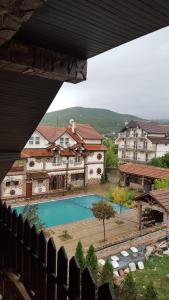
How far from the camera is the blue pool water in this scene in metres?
23.1

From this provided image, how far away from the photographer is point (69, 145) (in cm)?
3278

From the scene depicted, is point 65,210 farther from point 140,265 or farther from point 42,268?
point 42,268

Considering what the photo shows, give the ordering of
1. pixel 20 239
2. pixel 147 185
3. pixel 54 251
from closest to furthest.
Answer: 1. pixel 54 251
2. pixel 20 239
3. pixel 147 185

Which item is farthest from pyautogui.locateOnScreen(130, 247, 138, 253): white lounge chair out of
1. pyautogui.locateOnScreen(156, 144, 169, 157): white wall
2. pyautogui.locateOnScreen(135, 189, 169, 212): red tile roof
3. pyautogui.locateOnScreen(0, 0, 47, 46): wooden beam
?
pyautogui.locateOnScreen(156, 144, 169, 157): white wall

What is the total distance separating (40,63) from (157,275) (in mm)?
11704

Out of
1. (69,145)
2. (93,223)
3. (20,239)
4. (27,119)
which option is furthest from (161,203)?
Result: (69,145)

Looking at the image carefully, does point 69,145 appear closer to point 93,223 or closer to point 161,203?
point 93,223

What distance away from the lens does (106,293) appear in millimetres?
2141

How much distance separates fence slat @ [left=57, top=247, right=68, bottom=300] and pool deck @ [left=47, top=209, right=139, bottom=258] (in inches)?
533

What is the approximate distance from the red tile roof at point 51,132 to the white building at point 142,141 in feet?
45.2

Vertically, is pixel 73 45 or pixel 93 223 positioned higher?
pixel 73 45

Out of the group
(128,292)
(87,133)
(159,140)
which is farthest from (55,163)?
(128,292)

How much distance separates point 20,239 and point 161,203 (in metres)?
14.9

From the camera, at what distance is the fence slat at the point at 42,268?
315cm
